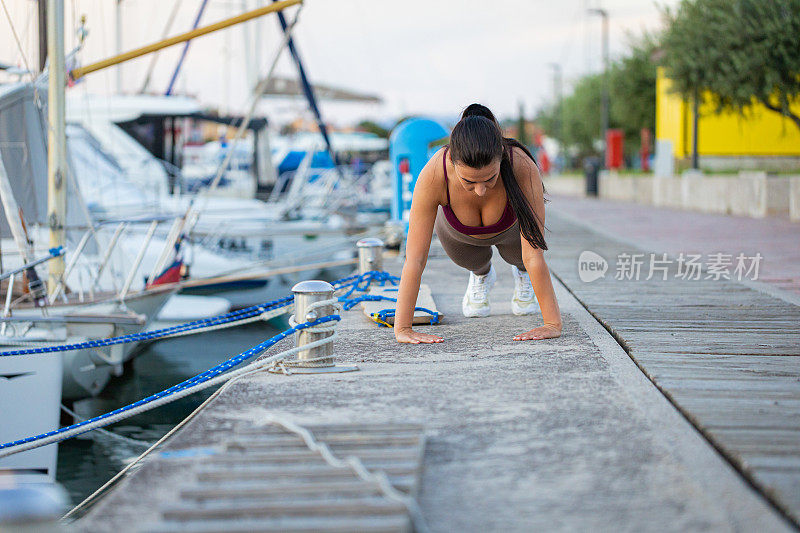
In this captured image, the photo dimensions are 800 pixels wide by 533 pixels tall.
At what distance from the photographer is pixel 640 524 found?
80.0 inches

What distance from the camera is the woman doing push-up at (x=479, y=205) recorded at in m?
3.72

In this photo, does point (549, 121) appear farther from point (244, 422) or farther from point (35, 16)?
point (244, 422)

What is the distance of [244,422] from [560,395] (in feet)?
3.91

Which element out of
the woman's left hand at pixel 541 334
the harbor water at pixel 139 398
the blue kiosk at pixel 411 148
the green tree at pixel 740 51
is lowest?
the harbor water at pixel 139 398

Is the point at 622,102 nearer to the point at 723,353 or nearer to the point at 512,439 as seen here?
the point at 723,353

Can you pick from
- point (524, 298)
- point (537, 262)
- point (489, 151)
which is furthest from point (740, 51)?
point (489, 151)

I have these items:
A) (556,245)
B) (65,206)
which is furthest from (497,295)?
(556,245)

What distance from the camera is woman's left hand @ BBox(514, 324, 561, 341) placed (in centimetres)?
431

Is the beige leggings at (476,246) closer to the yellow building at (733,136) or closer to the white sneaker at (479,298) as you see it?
the white sneaker at (479,298)

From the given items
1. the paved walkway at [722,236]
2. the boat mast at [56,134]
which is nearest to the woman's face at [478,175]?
the paved walkway at [722,236]

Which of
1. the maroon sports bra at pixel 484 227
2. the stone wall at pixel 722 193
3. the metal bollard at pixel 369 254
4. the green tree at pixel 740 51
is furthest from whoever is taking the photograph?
the green tree at pixel 740 51

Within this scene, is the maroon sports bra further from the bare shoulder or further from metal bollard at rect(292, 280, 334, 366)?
metal bollard at rect(292, 280, 334, 366)

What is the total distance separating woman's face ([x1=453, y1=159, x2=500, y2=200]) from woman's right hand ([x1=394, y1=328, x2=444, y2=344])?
83cm

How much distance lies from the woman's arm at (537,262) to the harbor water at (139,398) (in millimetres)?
3397
